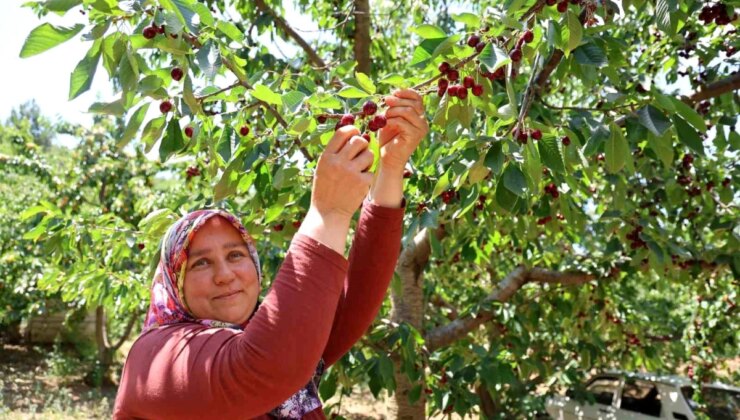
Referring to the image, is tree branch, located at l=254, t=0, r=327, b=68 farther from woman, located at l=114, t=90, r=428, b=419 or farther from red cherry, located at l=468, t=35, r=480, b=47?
woman, located at l=114, t=90, r=428, b=419

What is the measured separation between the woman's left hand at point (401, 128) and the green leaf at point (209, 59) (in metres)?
0.38

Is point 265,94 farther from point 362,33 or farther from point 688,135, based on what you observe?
point 362,33

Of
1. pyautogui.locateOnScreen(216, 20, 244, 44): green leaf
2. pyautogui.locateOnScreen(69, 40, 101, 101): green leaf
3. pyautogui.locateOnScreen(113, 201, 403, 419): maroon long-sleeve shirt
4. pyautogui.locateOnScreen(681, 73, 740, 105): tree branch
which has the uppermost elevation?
pyautogui.locateOnScreen(681, 73, 740, 105): tree branch

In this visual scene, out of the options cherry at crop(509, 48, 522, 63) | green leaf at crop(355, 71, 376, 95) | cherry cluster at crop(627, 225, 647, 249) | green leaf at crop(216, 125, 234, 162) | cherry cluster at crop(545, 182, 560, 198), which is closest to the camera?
green leaf at crop(355, 71, 376, 95)

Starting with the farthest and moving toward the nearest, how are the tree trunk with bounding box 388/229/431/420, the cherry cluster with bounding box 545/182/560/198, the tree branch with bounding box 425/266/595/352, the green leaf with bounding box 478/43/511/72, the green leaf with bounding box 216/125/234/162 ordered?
the tree branch with bounding box 425/266/595/352, the tree trunk with bounding box 388/229/431/420, the cherry cluster with bounding box 545/182/560/198, the green leaf with bounding box 216/125/234/162, the green leaf with bounding box 478/43/511/72

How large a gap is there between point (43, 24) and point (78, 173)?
9.19 metres

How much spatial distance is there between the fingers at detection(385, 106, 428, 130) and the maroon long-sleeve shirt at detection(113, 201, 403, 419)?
1.56 feet

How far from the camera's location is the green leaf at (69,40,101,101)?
4.04ft

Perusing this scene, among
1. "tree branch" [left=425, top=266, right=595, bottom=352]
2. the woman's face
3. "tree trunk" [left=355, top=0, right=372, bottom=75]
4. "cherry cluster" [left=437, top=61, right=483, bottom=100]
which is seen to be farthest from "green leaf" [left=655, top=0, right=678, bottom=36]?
"tree trunk" [left=355, top=0, right=372, bottom=75]

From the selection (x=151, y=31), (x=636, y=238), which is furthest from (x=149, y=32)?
(x=636, y=238)

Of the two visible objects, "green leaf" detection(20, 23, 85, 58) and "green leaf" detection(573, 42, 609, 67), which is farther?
"green leaf" detection(573, 42, 609, 67)

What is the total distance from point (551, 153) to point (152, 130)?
1095 mm

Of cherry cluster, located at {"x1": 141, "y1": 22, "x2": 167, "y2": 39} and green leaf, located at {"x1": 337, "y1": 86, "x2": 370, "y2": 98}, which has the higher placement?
green leaf, located at {"x1": 337, "y1": 86, "x2": 370, "y2": 98}

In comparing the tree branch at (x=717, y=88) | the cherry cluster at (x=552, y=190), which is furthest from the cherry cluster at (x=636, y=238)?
the cherry cluster at (x=552, y=190)
